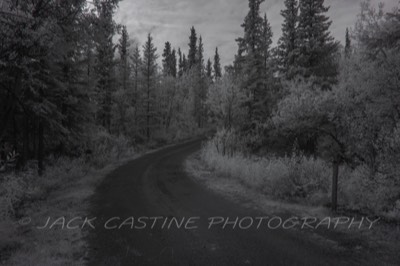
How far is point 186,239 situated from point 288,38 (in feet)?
69.6

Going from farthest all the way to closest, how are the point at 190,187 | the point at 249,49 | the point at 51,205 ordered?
the point at 249,49 → the point at 190,187 → the point at 51,205

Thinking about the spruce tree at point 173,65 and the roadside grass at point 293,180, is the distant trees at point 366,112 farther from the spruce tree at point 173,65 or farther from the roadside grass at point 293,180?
the spruce tree at point 173,65

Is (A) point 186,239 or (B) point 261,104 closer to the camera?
(A) point 186,239

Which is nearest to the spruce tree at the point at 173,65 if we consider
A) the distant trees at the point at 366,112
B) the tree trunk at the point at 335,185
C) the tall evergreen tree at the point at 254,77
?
the tall evergreen tree at the point at 254,77

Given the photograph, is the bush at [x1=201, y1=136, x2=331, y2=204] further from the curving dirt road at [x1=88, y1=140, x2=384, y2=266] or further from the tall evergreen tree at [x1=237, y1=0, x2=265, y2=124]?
the tall evergreen tree at [x1=237, y1=0, x2=265, y2=124]

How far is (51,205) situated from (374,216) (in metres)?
9.55

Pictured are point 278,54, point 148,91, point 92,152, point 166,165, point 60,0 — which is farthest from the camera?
point 148,91

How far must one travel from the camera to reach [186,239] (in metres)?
5.93

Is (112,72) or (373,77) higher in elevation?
(112,72)

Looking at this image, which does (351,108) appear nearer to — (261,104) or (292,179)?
(292,179)

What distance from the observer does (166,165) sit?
17688 millimetres

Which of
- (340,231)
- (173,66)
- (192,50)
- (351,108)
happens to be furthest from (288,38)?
(173,66)

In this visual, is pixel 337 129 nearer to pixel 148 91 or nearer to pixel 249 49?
pixel 249 49

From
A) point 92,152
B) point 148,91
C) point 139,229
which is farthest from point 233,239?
point 148,91
